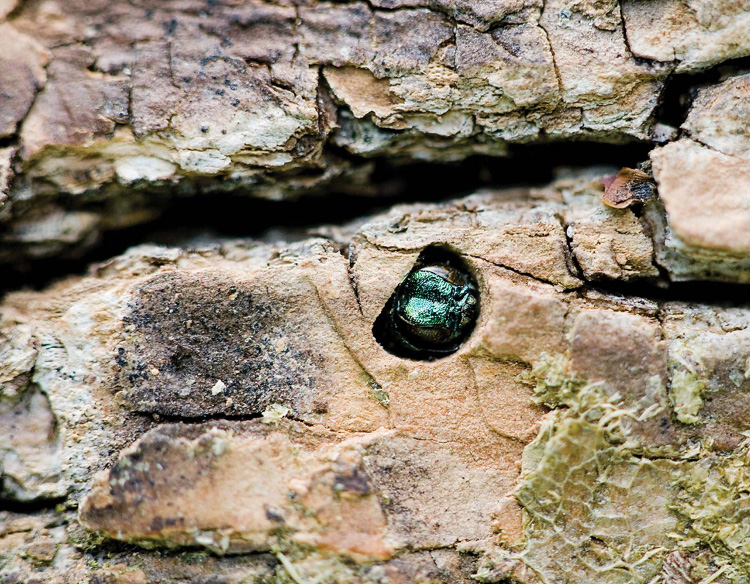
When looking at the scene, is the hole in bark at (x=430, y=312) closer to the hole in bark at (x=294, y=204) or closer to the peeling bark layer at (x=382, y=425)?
the peeling bark layer at (x=382, y=425)

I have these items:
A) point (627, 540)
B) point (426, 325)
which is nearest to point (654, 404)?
point (627, 540)

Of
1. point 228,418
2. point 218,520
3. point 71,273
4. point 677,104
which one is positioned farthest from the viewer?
point 71,273

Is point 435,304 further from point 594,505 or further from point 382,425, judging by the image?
point 594,505

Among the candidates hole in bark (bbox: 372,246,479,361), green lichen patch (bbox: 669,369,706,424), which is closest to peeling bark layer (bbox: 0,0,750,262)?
Result: hole in bark (bbox: 372,246,479,361)

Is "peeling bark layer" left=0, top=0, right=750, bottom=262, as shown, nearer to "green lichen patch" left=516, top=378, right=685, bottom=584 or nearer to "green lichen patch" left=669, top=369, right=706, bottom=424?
"green lichen patch" left=669, top=369, right=706, bottom=424

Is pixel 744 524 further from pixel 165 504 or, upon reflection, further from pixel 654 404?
pixel 165 504

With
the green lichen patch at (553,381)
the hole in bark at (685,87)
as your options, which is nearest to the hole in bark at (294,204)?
the hole in bark at (685,87)
